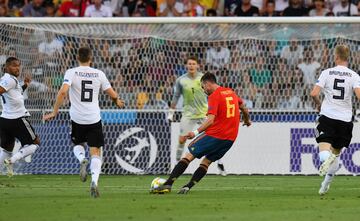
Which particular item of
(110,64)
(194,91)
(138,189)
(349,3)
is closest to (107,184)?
(138,189)

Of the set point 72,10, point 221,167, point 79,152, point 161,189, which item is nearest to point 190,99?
point 221,167

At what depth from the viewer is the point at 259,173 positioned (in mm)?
21609

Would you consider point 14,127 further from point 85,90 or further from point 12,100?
point 85,90

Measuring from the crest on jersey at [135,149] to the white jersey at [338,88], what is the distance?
7.13 meters

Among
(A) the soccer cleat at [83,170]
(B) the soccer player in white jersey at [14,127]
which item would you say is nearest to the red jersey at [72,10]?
(B) the soccer player in white jersey at [14,127]

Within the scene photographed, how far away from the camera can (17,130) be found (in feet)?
62.8

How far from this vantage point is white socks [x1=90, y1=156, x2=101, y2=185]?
562 inches

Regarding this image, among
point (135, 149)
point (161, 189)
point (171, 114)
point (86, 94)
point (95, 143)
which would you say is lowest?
point (135, 149)

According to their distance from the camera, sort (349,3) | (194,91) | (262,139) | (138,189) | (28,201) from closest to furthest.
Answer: (28,201), (138,189), (194,91), (262,139), (349,3)

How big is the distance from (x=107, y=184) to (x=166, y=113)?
13.1 ft

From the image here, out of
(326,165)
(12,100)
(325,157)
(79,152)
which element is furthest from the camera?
(12,100)

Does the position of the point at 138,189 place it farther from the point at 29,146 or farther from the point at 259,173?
the point at 259,173

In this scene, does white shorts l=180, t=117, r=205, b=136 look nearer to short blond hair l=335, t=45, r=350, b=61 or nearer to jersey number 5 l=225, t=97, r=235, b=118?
jersey number 5 l=225, t=97, r=235, b=118

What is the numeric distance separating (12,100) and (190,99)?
363 centimetres
